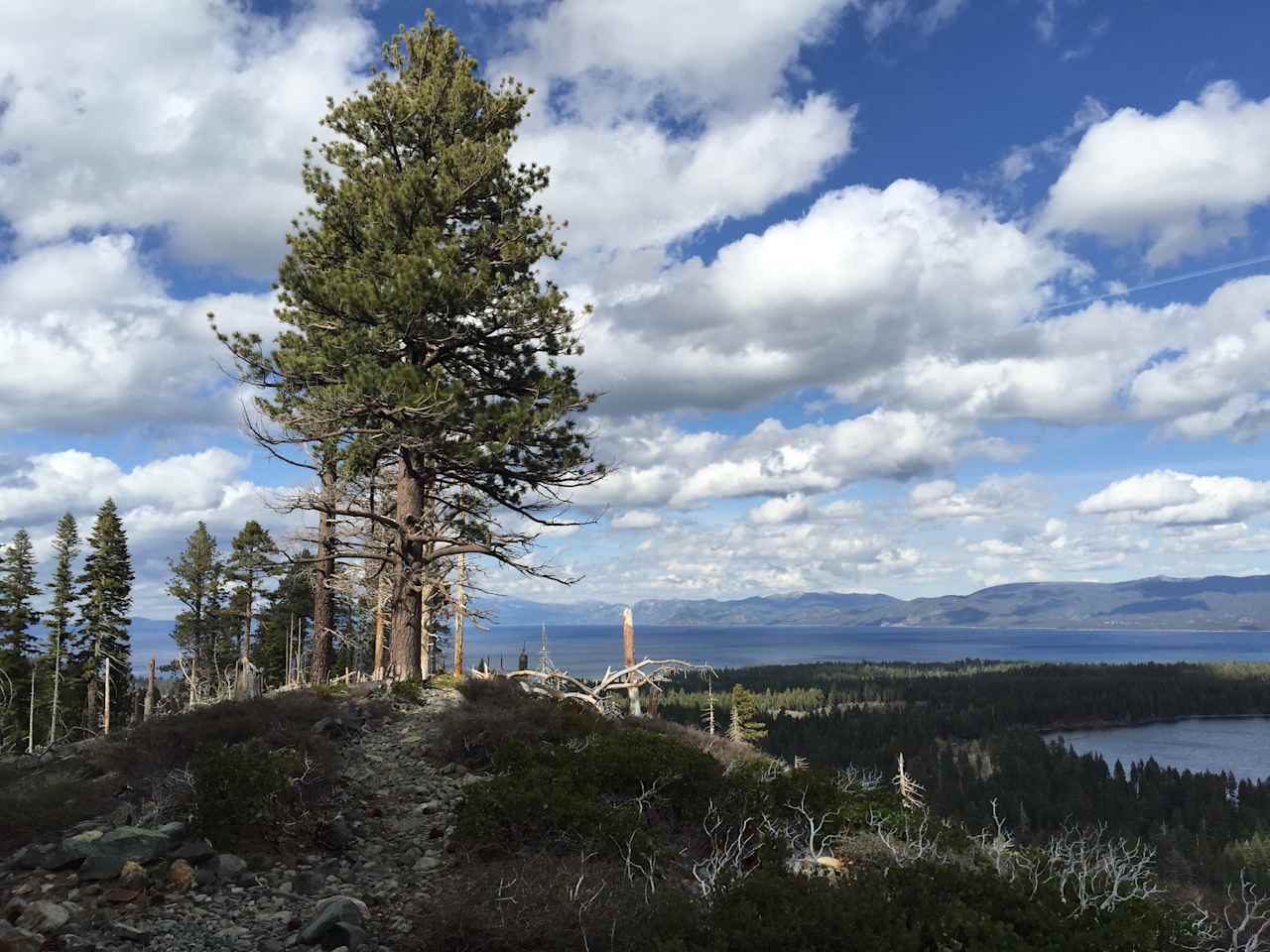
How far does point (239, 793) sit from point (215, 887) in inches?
47.4

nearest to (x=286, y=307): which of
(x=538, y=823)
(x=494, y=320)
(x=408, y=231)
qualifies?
(x=408, y=231)

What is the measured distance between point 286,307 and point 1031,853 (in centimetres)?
1716

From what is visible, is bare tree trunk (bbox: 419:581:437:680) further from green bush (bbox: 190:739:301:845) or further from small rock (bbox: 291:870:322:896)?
small rock (bbox: 291:870:322:896)

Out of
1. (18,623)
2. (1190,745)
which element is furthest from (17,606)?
(1190,745)

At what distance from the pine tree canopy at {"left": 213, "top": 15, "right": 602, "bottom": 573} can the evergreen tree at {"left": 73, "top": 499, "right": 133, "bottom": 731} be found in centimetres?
3480

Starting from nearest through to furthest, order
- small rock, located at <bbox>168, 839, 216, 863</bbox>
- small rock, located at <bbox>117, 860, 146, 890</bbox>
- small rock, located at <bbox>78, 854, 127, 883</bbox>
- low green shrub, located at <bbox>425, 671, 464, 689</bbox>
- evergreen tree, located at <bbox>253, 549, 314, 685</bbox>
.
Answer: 1. small rock, located at <bbox>117, 860, 146, 890</bbox>
2. small rock, located at <bbox>78, 854, 127, 883</bbox>
3. small rock, located at <bbox>168, 839, 216, 863</bbox>
4. low green shrub, located at <bbox>425, 671, 464, 689</bbox>
5. evergreen tree, located at <bbox>253, 549, 314, 685</bbox>

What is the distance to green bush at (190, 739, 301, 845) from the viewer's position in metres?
8.34

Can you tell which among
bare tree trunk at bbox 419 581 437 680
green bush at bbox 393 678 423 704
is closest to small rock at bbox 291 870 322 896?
green bush at bbox 393 678 423 704

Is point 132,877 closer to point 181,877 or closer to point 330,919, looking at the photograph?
point 181,877

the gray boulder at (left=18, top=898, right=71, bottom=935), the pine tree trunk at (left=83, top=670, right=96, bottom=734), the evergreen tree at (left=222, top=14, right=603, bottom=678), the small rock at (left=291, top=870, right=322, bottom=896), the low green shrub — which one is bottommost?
the pine tree trunk at (left=83, top=670, right=96, bottom=734)

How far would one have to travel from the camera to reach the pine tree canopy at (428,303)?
53.2 feet

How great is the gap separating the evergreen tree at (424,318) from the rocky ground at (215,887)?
8083 millimetres

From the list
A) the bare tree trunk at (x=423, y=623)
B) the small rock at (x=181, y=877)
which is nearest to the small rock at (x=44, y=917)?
the small rock at (x=181, y=877)

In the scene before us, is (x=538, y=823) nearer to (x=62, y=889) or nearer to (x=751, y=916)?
(x=751, y=916)
